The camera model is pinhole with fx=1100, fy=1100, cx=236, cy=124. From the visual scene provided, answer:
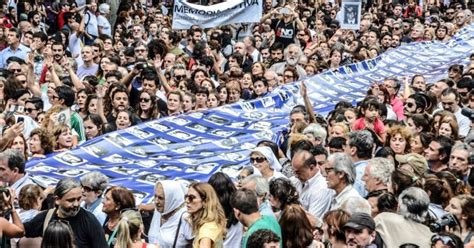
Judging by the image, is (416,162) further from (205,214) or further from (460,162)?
(205,214)

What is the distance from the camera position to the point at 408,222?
777 centimetres

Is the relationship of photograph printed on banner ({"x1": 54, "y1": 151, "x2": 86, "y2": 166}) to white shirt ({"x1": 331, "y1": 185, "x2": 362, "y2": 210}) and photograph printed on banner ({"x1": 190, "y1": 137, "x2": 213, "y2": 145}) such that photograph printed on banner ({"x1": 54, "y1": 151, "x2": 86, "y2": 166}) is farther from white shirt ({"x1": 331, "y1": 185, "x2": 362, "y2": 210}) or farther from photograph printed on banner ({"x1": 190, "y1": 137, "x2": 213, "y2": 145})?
white shirt ({"x1": 331, "y1": 185, "x2": 362, "y2": 210})

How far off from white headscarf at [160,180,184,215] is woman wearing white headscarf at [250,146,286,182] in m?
1.45

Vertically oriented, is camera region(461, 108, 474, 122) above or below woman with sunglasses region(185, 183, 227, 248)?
below

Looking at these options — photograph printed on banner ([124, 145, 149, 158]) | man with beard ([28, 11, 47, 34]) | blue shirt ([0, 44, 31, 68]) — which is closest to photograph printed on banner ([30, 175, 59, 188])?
photograph printed on banner ([124, 145, 149, 158])

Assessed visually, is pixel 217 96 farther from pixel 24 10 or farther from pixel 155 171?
pixel 24 10

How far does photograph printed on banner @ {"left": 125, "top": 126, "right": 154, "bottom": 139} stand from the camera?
39.6 ft

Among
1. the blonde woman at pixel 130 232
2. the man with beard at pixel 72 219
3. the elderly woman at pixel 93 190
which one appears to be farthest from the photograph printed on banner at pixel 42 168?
the blonde woman at pixel 130 232

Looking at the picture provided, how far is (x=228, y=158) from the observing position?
37.7 feet

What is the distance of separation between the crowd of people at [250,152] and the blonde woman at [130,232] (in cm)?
1

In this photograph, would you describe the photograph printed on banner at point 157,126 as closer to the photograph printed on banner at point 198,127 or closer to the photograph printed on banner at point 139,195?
the photograph printed on banner at point 198,127

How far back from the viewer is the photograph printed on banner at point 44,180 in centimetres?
1018

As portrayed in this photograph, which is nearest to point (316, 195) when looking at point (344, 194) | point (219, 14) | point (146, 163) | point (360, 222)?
point (344, 194)

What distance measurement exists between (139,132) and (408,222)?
500cm
